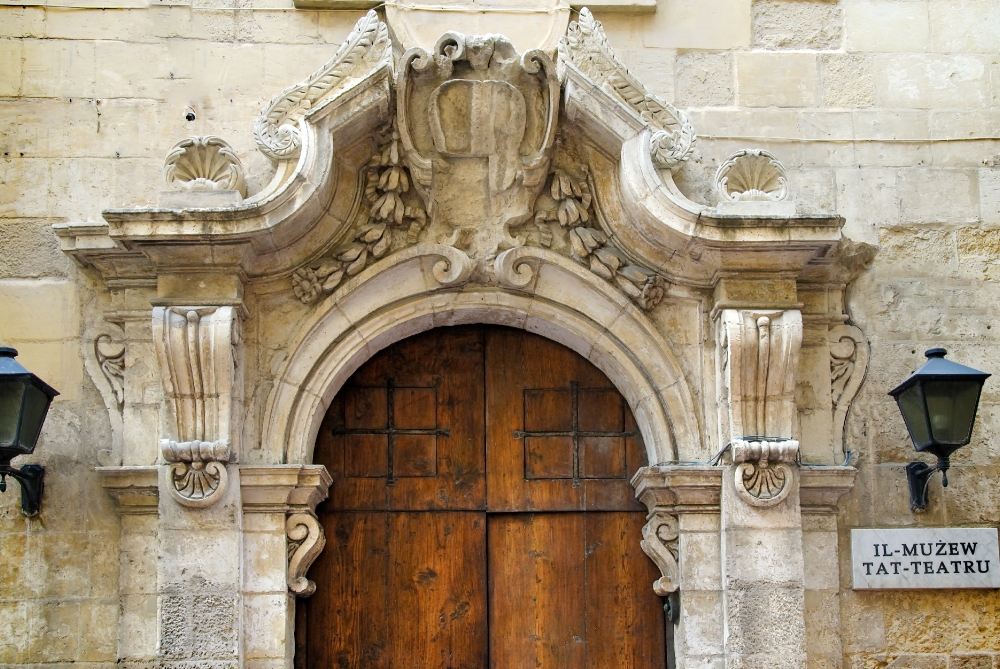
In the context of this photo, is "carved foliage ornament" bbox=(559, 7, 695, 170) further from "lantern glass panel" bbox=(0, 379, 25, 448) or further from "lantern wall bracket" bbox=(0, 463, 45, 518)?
"lantern wall bracket" bbox=(0, 463, 45, 518)

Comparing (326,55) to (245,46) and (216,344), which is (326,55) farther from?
(216,344)

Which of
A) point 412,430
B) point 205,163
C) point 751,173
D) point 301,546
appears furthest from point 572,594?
point 205,163

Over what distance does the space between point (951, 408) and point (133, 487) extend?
334 cm

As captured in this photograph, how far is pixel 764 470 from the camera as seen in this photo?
18.1ft

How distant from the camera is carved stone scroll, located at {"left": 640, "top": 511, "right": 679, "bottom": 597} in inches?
225

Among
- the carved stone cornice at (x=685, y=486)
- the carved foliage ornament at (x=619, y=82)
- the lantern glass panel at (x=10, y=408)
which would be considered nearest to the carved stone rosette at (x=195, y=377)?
the lantern glass panel at (x=10, y=408)

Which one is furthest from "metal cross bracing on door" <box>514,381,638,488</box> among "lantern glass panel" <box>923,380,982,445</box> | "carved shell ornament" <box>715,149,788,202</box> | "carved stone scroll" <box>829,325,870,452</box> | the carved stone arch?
"lantern glass panel" <box>923,380,982,445</box>

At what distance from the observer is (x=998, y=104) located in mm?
6211

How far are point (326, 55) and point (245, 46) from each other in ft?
1.22

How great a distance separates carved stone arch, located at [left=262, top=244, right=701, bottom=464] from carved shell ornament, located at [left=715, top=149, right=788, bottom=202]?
691 mm

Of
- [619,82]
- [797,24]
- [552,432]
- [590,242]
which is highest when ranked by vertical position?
[797,24]

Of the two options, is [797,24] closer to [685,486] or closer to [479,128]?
[479,128]

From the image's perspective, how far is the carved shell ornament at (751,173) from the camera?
5777mm

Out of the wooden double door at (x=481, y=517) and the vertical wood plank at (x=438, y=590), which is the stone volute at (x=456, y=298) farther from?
the vertical wood plank at (x=438, y=590)
